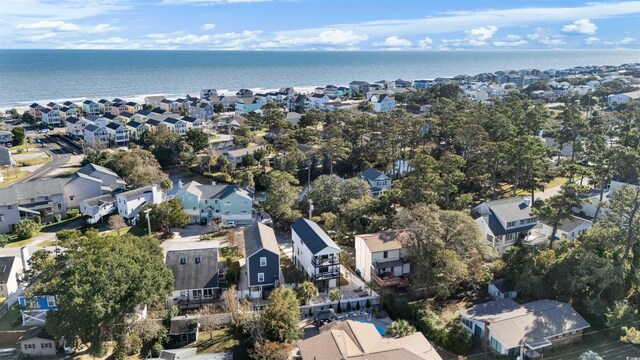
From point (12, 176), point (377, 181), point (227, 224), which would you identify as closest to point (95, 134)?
point (12, 176)

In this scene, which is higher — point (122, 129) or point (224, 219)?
point (122, 129)

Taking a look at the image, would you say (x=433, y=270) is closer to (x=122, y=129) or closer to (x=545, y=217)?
(x=545, y=217)

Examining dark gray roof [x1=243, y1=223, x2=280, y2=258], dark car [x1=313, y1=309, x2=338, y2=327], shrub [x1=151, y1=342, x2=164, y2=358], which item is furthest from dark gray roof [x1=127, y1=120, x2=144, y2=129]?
dark car [x1=313, y1=309, x2=338, y2=327]

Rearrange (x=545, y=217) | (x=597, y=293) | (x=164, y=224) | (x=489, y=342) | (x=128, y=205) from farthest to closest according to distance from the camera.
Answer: (x=128, y=205) < (x=164, y=224) < (x=545, y=217) < (x=597, y=293) < (x=489, y=342)

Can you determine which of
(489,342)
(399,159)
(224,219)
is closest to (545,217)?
(489,342)

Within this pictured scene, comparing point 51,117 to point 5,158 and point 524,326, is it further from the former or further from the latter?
point 524,326

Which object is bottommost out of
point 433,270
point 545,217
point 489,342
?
point 489,342

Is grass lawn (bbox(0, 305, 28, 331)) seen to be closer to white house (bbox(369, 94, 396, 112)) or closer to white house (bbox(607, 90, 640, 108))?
white house (bbox(369, 94, 396, 112))
